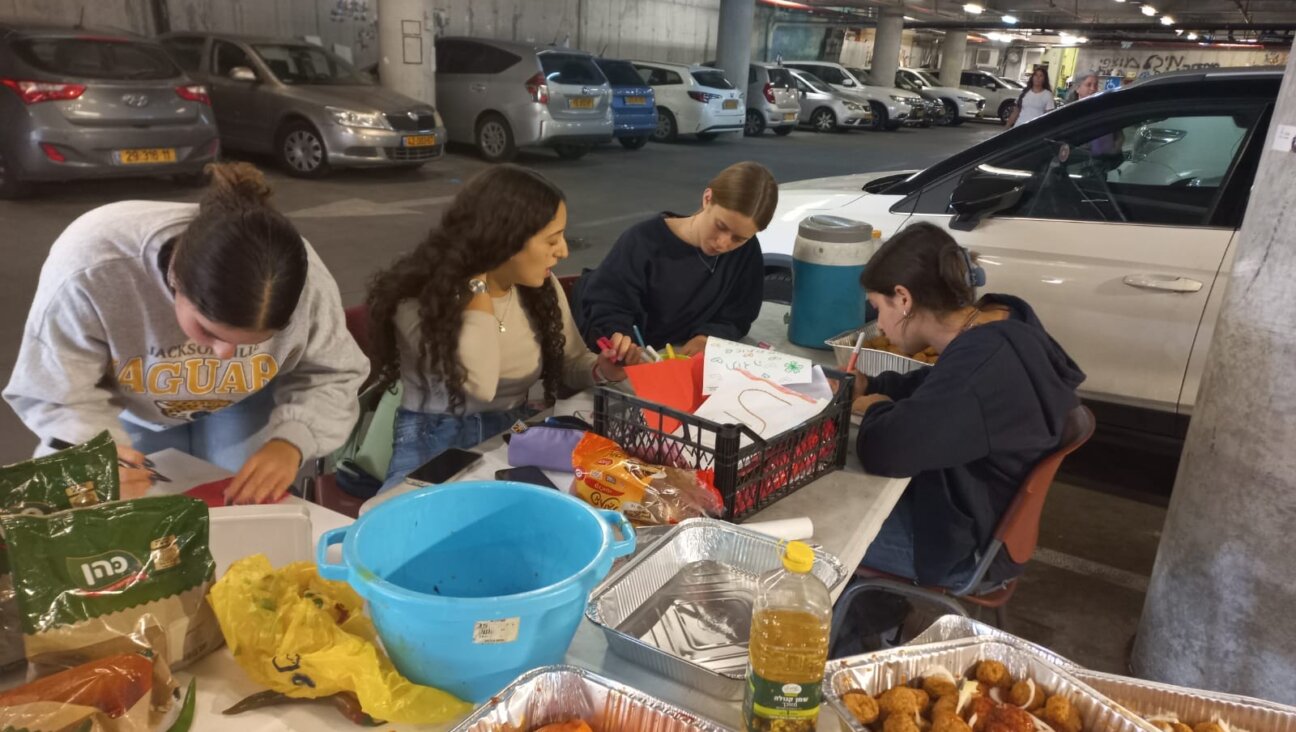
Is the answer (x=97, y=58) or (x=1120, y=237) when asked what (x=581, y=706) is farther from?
(x=97, y=58)

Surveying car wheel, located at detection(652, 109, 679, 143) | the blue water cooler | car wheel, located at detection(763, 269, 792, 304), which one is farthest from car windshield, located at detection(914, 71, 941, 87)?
the blue water cooler

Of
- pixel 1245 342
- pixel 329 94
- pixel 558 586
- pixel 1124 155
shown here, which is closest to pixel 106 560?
pixel 558 586

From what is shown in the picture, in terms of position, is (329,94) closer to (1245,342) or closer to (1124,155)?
(1124,155)

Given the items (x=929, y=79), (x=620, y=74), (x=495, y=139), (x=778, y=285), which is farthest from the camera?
(x=929, y=79)

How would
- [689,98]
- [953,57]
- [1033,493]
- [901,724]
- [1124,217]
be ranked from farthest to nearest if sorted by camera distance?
[953,57] < [689,98] < [1124,217] < [1033,493] < [901,724]

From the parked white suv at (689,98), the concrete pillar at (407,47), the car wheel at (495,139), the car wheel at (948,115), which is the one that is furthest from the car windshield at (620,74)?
the car wheel at (948,115)

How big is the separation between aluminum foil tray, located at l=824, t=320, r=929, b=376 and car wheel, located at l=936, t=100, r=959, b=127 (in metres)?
20.1

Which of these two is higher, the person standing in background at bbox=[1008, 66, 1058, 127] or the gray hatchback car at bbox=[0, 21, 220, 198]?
the person standing in background at bbox=[1008, 66, 1058, 127]

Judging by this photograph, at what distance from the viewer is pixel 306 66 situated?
379 inches

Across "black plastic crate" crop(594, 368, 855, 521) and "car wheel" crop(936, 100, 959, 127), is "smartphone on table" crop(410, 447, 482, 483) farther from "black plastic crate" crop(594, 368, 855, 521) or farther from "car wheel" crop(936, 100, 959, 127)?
"car wheel" crop(936, 100, 959, 127)

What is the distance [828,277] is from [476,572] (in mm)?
1842

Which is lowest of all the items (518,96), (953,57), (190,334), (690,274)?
(690,274)

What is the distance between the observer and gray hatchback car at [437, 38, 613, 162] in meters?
10.7

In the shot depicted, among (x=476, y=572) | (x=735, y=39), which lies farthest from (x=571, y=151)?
(x=476, y=572)
